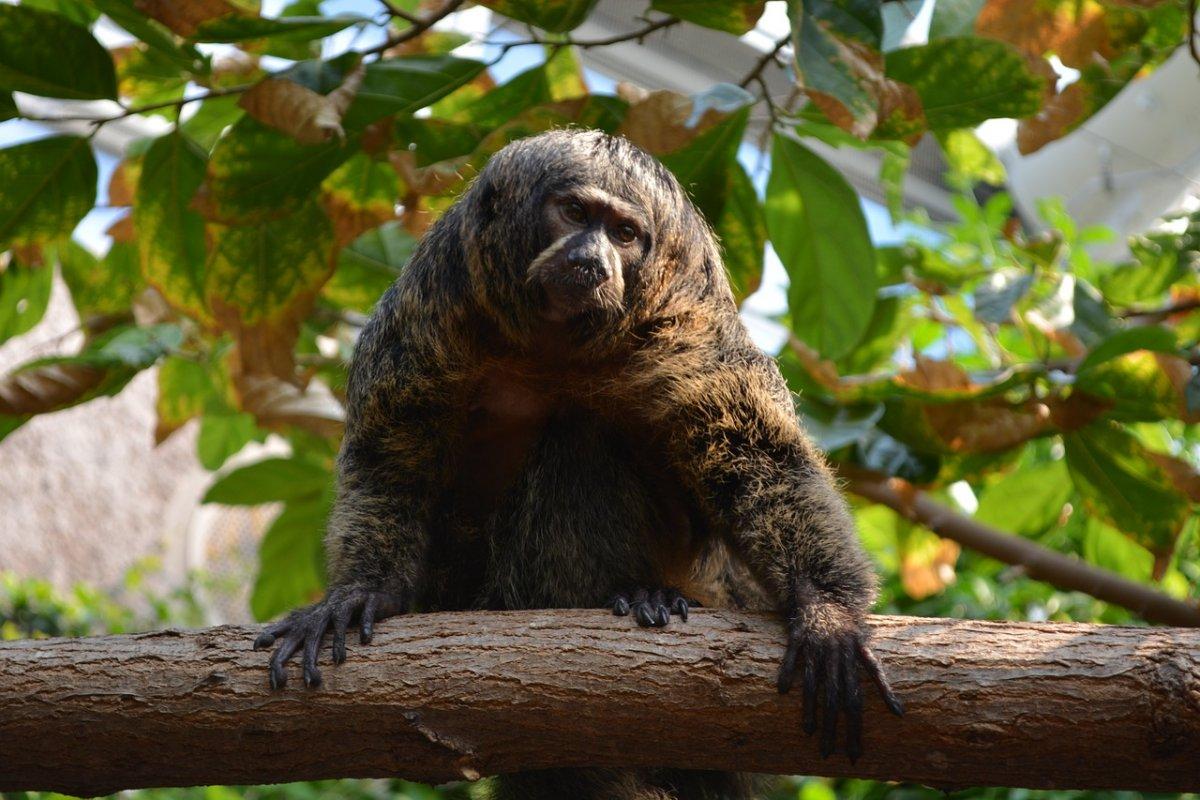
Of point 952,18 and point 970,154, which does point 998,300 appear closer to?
point 952,18

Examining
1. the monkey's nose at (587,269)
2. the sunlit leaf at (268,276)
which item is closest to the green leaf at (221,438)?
the sunlit leaf at (268,276)

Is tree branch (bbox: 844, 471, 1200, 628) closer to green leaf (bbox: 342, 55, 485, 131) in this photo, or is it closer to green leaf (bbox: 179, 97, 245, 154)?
green leaf (bbox: 342, 55, 485, 131)

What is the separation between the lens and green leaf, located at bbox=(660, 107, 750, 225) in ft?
11.6

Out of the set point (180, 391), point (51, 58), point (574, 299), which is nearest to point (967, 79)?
point (574, 299)

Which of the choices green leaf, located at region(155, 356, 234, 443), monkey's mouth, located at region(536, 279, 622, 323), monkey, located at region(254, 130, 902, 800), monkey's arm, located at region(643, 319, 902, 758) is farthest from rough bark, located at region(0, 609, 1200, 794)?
green leaf, located at region(155, 356, 234, 443)

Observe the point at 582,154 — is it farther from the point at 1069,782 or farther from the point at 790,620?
the point at 1069,782

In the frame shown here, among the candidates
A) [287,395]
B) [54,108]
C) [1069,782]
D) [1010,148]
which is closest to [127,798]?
[287,395]

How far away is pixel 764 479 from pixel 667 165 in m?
1.13

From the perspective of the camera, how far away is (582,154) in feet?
10.2

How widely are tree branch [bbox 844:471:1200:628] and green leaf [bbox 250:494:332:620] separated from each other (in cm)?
215

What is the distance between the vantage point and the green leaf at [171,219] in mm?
3635

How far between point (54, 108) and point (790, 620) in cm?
702

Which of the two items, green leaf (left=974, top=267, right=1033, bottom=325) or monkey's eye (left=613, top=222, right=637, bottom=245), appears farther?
green leaf (left=974, top=267, right=1033, bottom=325)

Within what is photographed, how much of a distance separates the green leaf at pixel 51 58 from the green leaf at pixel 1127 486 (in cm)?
309
